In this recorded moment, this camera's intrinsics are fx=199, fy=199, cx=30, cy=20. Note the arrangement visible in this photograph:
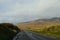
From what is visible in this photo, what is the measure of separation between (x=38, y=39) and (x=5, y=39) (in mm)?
3183

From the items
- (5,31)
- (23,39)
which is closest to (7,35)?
(5,31)

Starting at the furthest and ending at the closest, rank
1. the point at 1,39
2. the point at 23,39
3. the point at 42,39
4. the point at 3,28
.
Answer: the point at 3,28
the point at 1,39
the point at 23,39
the point at 42,39

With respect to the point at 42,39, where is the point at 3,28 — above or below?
above

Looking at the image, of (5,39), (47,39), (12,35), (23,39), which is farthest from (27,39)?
(12,35)

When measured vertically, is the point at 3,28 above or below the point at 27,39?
above

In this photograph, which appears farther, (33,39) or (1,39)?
(1,39)

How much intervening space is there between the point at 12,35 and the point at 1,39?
4.45ft

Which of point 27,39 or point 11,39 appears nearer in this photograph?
point 27,39

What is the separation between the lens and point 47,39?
9523mm

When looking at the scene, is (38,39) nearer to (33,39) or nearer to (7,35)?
(33,39)

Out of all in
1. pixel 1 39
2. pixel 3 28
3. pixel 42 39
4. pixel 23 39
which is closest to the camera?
pixel 42 39

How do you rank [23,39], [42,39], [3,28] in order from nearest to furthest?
[42,39]
[23,39]
[3,28]

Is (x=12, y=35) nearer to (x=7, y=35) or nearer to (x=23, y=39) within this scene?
(x=7, y=35)

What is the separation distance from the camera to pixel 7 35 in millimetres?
12703
